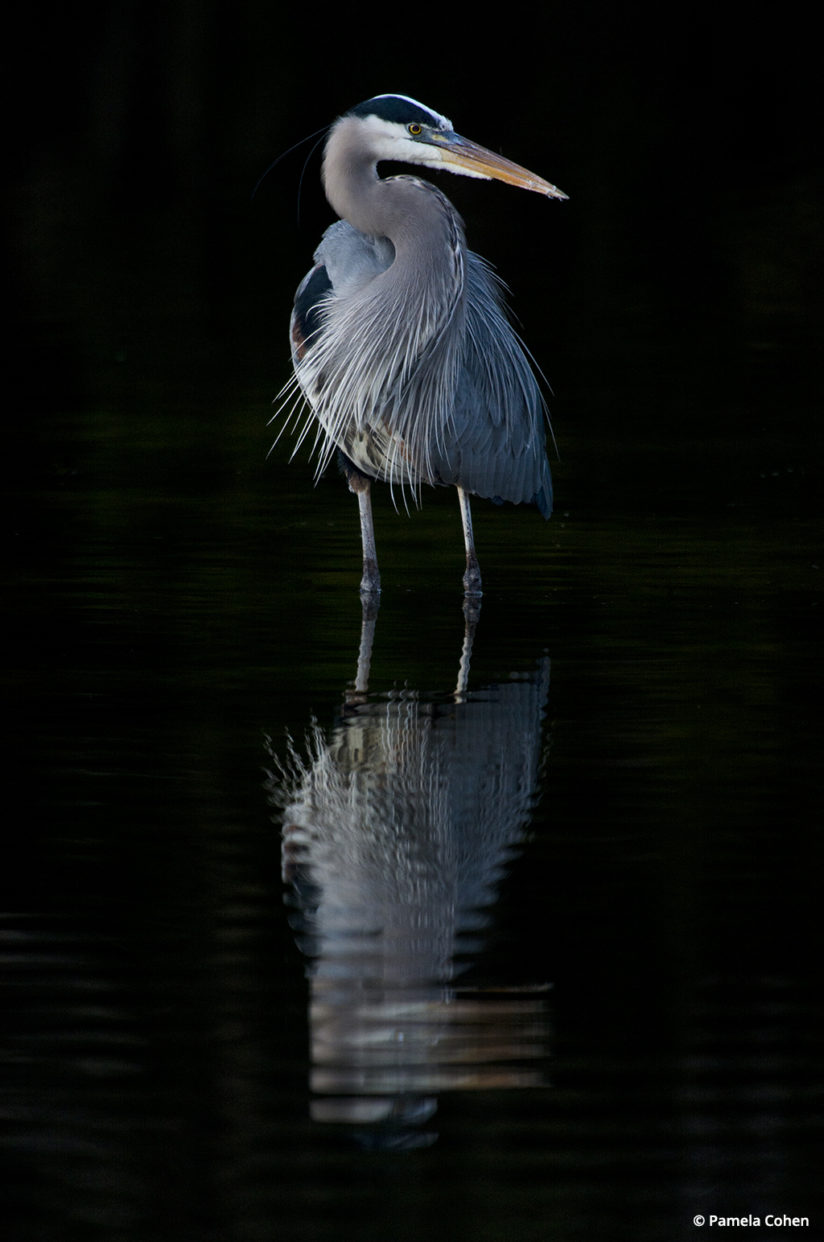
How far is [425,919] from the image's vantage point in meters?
5.64

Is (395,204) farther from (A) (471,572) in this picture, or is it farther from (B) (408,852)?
(B) (408,852)

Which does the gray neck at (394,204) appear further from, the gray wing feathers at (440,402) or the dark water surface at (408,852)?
the dark water surface at (408,852)

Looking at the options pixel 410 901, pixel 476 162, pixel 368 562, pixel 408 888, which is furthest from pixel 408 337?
pixel 410 901

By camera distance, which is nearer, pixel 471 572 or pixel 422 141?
pixel 422 141

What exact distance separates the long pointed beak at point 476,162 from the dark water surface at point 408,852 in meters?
1.71

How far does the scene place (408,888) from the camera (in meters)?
5.88

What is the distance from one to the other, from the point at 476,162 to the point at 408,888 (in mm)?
4680

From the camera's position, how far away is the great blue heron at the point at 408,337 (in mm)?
9891

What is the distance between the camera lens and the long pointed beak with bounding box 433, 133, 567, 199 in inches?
386

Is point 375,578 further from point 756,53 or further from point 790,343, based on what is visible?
point 756,53

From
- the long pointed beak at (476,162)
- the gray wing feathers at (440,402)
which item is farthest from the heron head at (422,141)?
the gray wing feathers at (440,402)

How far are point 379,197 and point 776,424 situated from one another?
507 cm

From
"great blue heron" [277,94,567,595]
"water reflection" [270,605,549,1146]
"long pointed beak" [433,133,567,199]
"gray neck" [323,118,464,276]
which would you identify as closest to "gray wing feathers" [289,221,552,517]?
"great blue heron" [277,94,567,595]

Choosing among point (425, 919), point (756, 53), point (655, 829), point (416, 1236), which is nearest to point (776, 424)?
point (655, 829)
